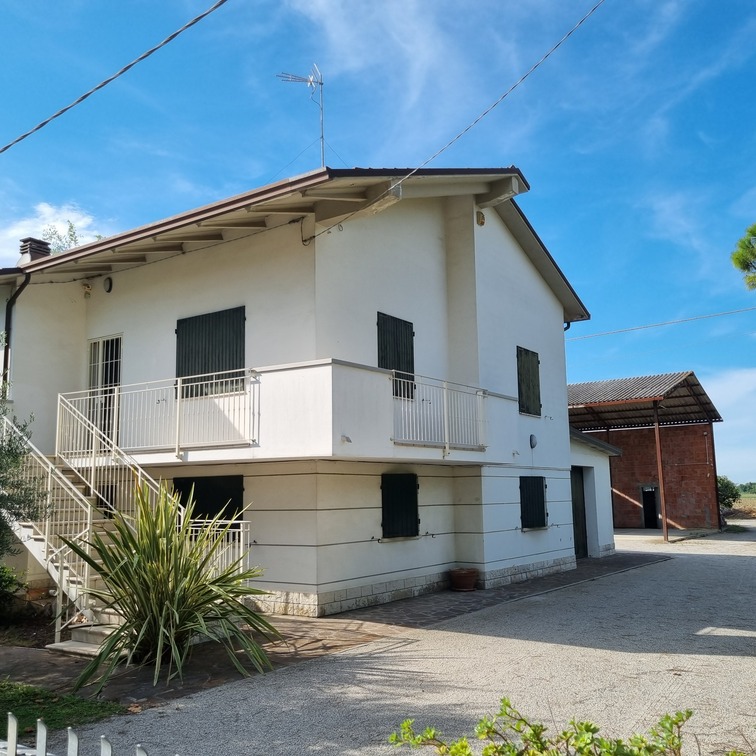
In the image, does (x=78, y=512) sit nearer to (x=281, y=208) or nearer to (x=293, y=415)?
(x=293, y=415)

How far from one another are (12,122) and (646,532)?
88.1 ft

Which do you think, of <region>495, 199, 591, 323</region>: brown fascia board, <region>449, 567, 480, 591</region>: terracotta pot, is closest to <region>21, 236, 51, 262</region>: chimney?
<region>495, 199, 591, 323</region>: brown fascia board

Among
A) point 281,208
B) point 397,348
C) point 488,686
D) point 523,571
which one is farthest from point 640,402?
point 488,686

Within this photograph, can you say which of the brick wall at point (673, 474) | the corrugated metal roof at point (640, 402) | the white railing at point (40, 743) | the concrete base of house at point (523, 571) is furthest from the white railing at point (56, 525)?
the brick wall at point (673, 474)

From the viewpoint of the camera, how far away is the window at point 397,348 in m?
11.7

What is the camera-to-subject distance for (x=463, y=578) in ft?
41.3

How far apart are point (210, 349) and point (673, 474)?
79.3 ft

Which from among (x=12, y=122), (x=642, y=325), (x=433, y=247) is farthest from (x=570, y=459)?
(x=12, y=122)

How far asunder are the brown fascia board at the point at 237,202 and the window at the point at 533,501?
6.44m

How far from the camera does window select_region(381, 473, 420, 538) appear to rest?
11.7 m

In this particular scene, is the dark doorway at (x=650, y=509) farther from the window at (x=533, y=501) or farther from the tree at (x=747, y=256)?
the tree at (x=747, y=256)

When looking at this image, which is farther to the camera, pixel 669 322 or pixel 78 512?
pixel 669 322

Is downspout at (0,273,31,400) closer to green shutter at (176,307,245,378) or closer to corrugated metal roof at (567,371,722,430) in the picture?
green shutter at (176,307,245,378)

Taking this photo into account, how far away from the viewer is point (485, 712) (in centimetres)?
570
